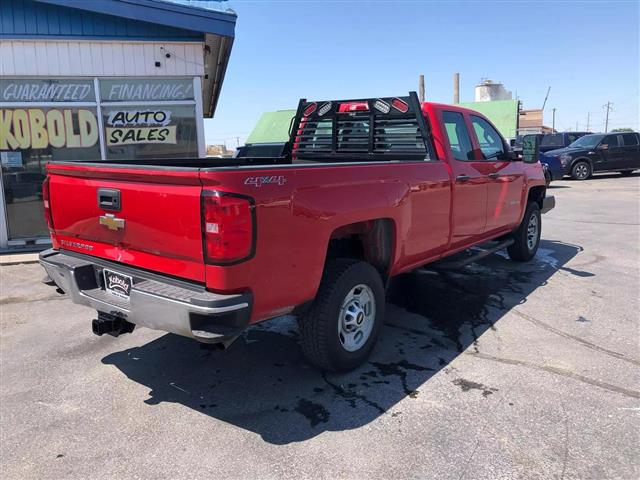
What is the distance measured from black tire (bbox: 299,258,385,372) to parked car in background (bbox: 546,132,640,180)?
19.0 metres

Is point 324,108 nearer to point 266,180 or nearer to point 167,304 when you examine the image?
point 266,180

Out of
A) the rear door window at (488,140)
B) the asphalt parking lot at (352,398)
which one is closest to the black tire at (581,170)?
the rear door window at (488,140)

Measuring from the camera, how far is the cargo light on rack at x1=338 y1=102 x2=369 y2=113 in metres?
5.37

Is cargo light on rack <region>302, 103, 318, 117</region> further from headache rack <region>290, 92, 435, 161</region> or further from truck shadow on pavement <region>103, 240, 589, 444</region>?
truck shadow on pavement <region>103, 240, 589, 444</region>

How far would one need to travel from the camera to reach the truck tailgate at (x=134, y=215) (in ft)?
9.69

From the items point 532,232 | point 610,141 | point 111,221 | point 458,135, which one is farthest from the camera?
point 610,141

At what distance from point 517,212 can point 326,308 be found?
158 inches

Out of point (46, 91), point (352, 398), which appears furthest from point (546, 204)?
point (46, 91)

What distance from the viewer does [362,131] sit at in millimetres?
5441

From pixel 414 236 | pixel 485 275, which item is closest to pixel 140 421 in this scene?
pixel 414 236

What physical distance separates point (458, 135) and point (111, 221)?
3593 mm

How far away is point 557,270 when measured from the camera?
6938mm

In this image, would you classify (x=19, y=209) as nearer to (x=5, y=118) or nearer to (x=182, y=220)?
(x=5, y=118)

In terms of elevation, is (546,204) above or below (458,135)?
below
